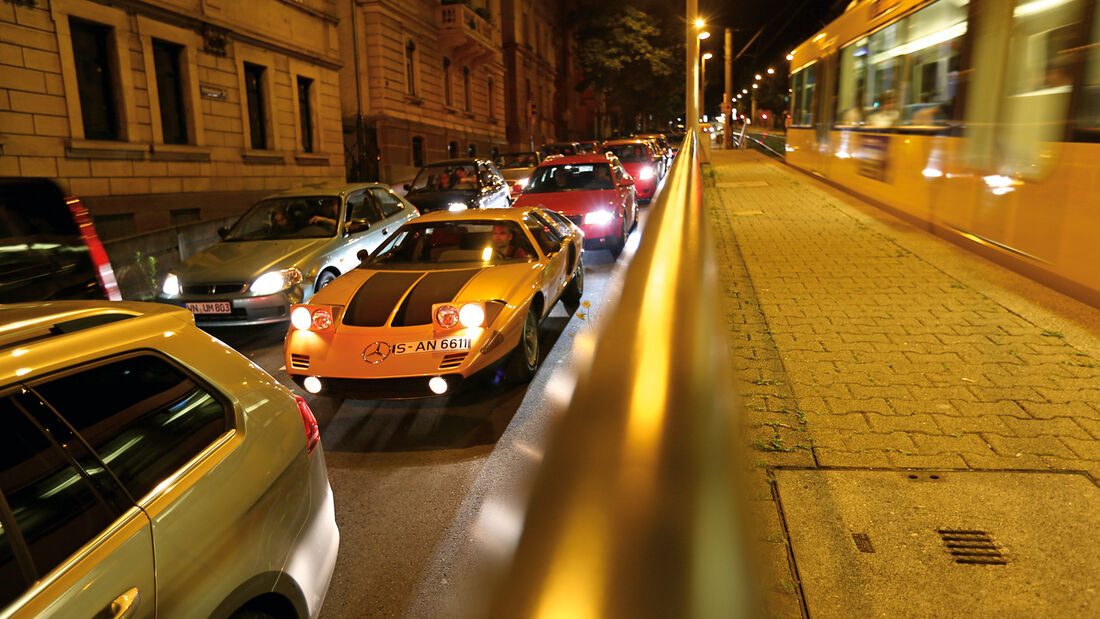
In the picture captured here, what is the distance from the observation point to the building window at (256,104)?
1939 centimetres

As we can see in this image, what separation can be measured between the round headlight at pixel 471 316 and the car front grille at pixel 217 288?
3352mm

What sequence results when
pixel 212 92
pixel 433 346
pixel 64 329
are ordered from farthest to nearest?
pixel 212 92 < pixel 433 346 < pixel 64 329

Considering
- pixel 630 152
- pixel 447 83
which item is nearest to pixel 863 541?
pixel 630 152

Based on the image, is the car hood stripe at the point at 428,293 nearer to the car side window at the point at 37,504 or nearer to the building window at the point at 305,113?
the car side window at the point at 37,504

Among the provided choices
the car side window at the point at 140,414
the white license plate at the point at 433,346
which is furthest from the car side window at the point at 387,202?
the car side window at the point at 140,414

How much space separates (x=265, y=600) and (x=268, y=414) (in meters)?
0.64

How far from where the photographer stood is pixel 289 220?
9.27 meters

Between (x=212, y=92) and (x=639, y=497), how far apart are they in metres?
19.3

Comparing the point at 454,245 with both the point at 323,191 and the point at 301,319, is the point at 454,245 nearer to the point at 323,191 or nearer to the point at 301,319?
the point at 301,319

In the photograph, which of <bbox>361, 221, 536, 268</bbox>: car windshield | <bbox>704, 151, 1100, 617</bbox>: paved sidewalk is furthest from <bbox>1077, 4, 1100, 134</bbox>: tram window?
<bbox>361, 221, 536, 268</bbox>: car windshield

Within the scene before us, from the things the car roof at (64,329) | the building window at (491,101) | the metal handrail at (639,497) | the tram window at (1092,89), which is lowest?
the car roof at (64,329)

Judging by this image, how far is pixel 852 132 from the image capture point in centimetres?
1402

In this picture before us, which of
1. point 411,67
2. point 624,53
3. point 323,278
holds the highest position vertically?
point 624,53

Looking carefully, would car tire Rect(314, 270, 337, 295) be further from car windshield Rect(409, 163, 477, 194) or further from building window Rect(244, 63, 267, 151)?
building window Rect(244, 63, 267, 151)
